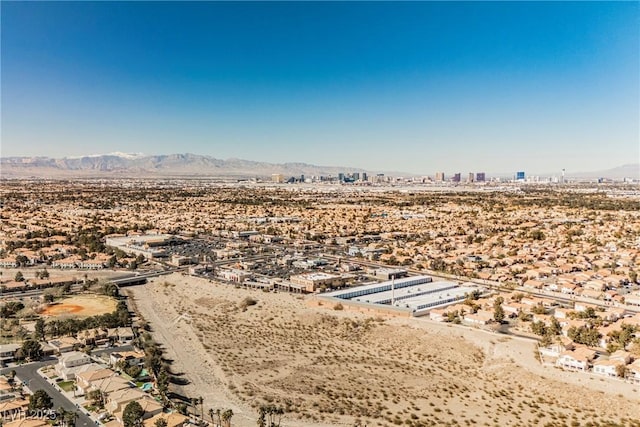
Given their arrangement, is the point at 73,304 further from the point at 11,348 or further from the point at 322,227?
the point at 322,227

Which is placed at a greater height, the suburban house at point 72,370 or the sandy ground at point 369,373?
the suburban house at point 72,370

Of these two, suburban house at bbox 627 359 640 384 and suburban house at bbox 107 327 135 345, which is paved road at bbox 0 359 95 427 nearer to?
suburban house at bbox 107 327 135 345

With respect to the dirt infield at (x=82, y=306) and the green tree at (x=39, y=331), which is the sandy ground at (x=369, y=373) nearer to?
the dirt infield at (x=82, y=306)

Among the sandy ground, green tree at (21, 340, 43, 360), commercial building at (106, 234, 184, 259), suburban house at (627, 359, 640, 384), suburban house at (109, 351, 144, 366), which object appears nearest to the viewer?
the sandy ground

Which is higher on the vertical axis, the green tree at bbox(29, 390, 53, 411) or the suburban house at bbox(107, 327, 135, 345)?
the green tree at bbox(29, 390, 53, 411)

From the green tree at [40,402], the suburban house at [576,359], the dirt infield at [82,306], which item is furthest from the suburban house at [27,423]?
the suburban house at [576,359]

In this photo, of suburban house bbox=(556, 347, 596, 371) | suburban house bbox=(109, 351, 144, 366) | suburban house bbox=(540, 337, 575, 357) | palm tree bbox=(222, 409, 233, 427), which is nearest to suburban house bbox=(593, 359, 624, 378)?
suburban house bbox=(556, 347, 596, 371)

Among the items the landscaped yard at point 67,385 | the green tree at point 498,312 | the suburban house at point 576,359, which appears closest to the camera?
the landscaped yard at point 67,385
